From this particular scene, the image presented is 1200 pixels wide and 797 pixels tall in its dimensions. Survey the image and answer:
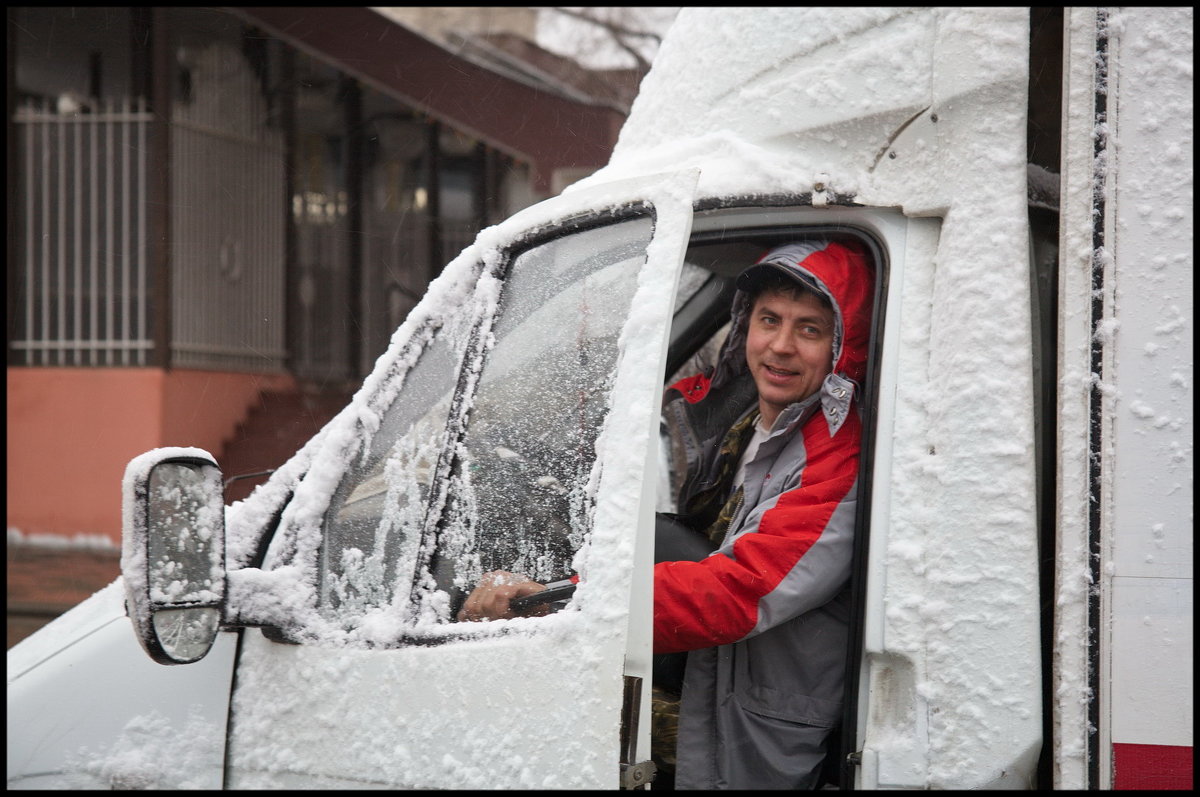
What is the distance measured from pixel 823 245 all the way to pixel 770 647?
2.92ft

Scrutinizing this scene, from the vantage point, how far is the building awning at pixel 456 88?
4383mm

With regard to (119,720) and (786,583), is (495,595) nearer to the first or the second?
(786,583)

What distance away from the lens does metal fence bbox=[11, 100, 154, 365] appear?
31.9 ft

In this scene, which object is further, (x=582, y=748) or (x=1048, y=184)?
(x=1048, y=184)

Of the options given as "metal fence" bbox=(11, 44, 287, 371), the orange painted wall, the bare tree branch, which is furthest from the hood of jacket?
the bare tree branch

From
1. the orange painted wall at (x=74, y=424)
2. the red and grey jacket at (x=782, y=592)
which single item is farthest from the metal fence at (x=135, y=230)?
the red and grey jacket at (x=782, y=592)

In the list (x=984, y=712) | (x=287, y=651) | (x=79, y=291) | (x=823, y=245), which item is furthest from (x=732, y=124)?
(x=79, y=291)

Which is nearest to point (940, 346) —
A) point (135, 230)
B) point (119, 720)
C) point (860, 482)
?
point (860, 482)

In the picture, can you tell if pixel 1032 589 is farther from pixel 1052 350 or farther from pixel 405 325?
pixel 405 325

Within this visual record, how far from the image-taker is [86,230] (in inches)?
393

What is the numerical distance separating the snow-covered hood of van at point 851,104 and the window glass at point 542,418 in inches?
11.9

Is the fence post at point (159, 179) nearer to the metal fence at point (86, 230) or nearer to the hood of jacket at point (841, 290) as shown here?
the metal fence at point (86, 230)

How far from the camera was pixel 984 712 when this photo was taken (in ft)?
5.36

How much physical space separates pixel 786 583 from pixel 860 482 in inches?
9.7
